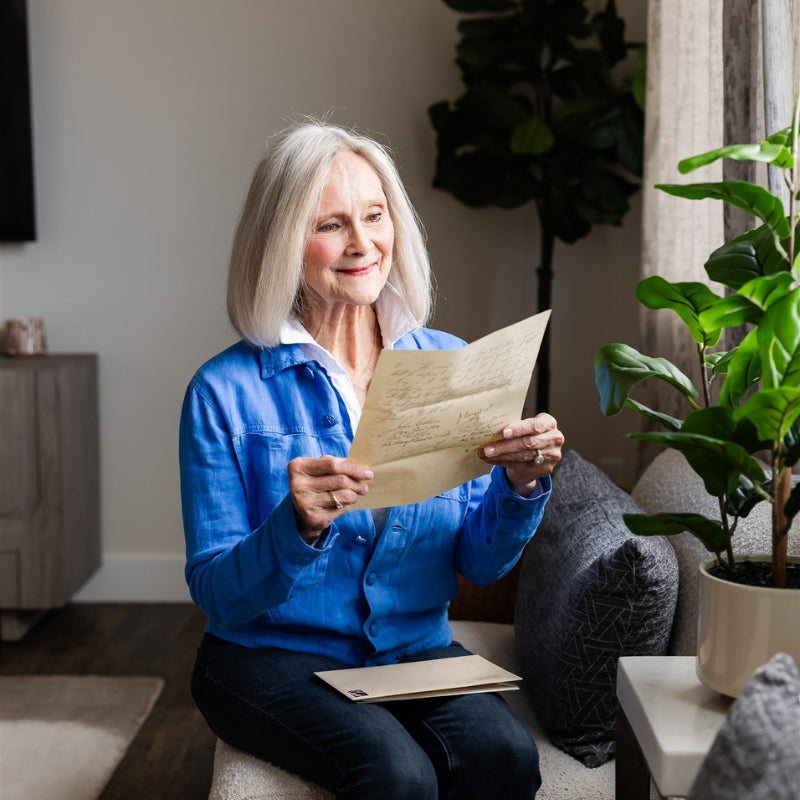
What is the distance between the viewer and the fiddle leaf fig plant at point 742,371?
932 millimetres

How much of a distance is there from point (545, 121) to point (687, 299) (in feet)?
6.79

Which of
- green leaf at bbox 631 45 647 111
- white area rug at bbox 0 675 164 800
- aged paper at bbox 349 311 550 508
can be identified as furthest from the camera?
green leaf at bbox 631 45 647 111

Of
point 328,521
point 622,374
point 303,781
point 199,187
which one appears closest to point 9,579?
point 199,187

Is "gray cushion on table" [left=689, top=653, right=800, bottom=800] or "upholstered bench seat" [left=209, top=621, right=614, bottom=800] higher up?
"gray cushion on table" [left=689, top=653, right=800, bottom=800]

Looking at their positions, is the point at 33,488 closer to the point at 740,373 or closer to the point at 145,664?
the point at 145,664

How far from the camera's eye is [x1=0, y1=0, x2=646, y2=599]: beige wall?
3260 mm

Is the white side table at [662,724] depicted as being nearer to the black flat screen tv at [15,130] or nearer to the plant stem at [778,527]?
the plant stem at [778,527]

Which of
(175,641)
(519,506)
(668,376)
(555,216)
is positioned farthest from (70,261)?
(668,376)

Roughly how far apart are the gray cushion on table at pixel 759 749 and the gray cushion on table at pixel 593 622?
619mm

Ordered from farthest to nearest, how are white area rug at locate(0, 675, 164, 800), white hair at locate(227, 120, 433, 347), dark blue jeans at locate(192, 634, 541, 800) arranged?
white area rug at locate(0, 675, 164, 800) < white hair at locate(227, 120, 433, 347) < dark blue jeans at locate(192, 634, 541, 800)

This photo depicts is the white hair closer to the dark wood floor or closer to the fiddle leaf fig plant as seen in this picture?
the fiddle leaf fig plant

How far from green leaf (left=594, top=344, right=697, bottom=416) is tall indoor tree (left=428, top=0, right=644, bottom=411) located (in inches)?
75.9

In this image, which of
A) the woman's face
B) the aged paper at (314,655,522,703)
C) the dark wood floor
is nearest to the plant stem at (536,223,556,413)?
the dark wood floor

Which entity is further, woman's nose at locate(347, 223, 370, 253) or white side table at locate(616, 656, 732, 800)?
woman's nose at locate(347, 223, 370, 253)
